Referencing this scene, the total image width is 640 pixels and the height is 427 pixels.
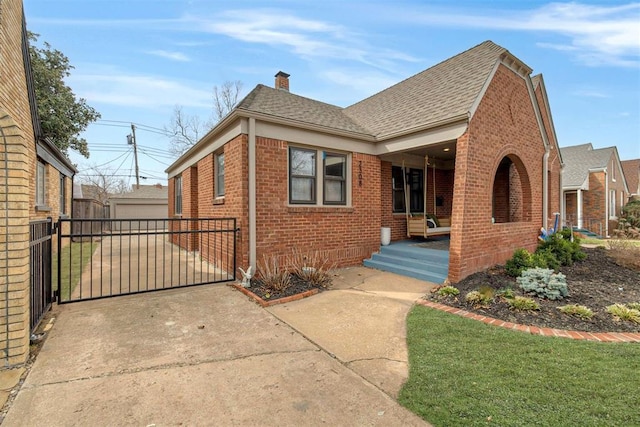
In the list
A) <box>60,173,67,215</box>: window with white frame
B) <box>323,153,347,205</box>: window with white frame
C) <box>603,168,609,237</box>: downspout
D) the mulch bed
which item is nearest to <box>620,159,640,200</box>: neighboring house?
<box>603,168,609,237</box>: downspout

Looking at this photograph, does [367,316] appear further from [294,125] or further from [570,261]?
[570,261]

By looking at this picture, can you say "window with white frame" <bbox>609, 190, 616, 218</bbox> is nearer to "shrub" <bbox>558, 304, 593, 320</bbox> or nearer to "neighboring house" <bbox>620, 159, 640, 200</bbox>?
"neighboring house" <bbox>620, 159, 640, 200</bbox>

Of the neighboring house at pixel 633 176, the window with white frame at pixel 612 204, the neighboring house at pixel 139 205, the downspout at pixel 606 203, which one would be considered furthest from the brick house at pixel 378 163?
the neighboring house at pixel 633 176

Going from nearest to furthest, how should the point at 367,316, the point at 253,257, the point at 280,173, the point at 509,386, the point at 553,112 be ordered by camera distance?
the point at 509,386 → the point at 367,316 → the point at 253,257 → the point at 280,173 → the point at 553,112

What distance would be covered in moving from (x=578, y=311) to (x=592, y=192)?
2001 cm

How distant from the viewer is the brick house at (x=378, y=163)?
6117 mm

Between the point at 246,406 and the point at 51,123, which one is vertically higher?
the point at 51,123

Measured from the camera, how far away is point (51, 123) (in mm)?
13984

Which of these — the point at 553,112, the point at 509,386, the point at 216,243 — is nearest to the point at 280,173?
the point at 216,243

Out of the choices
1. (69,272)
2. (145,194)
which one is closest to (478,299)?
(69,272)

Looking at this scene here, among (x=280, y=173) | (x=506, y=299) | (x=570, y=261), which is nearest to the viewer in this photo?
(x=506, y=299)

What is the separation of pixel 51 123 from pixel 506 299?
19.2m

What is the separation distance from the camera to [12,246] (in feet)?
9.27

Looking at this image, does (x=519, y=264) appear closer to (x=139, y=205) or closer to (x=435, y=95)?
(x=435, y=95)
